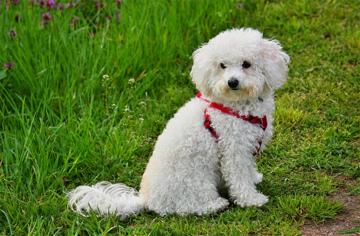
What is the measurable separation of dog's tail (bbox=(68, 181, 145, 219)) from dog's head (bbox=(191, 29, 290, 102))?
849 millimetres

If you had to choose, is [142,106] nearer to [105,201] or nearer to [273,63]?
[105,201]

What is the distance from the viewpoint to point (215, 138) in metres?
4.13

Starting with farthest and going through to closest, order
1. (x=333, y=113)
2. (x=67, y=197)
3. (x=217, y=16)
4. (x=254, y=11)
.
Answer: (x=254, y=11) < (x=217, y=16) < (x=333, y=113) < (x=67, y=197)

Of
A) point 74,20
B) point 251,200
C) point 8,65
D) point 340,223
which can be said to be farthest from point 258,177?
point 74,20

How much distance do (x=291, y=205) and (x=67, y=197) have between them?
142 centimetres

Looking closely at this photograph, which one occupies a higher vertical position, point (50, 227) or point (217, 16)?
point (217, 16)

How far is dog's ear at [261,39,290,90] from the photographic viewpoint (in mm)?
4020

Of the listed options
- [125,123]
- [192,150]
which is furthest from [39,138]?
[192,150]

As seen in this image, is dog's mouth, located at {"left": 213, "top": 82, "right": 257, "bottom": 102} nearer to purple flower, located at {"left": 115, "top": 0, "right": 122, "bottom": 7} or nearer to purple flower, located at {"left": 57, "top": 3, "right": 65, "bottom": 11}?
purple flower, located at {"left": 57, "top": 3, "right": 65, "bottom": 11}

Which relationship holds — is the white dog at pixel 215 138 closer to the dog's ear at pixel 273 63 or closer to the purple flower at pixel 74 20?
the dog's ear at pixel 273 63

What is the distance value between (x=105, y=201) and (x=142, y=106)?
1.53 metres

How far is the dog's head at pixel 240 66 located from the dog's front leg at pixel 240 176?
0.33m

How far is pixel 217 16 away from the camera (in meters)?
6.54

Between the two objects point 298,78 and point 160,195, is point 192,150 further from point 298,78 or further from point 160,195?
point 298,78
